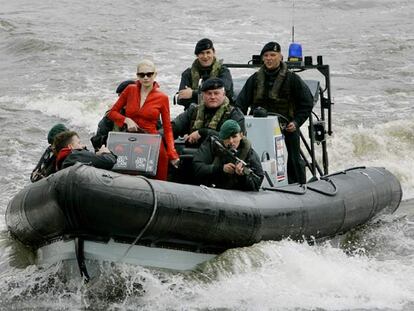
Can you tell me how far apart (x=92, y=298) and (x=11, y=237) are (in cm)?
123

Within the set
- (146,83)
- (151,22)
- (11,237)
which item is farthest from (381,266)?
(151,22)

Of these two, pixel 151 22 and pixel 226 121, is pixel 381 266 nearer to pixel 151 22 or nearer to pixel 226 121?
pixel 226 121

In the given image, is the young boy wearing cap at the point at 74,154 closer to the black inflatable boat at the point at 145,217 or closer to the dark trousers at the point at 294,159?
the black inflatable boat at the point at 145,217

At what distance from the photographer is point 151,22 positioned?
904 inches

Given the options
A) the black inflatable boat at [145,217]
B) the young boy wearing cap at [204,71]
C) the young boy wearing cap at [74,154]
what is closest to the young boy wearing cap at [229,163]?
the black inflatable boat at [145,217]

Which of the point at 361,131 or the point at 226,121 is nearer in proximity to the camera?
the point at 226,121

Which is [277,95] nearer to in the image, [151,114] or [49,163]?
[151,114]

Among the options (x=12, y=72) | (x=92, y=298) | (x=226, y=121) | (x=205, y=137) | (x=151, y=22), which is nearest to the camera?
(x=92, y=298)

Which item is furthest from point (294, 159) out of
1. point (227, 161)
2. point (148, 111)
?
point (148, 111)

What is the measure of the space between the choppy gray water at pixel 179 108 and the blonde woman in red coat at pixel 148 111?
103 centimetres

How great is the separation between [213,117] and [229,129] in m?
0.56

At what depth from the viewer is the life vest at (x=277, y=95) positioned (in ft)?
29.9

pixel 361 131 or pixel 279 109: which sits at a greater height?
pixel 279 109

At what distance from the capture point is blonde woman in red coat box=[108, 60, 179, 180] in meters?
8.00
